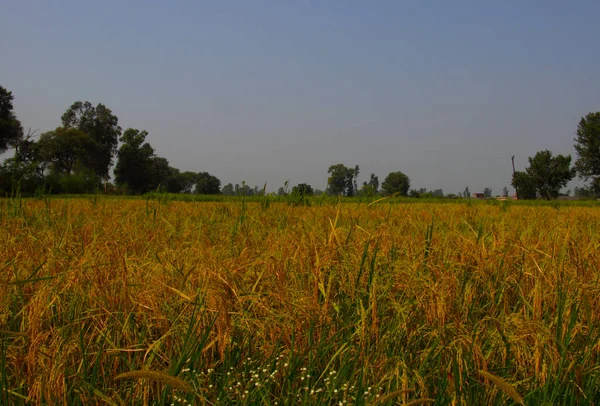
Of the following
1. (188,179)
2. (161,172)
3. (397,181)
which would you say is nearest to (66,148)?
(161,172)

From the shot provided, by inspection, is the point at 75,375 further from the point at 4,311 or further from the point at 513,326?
the point at 513,326

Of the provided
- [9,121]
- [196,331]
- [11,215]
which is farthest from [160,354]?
[9,121]

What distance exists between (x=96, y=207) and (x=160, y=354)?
4.65 meters

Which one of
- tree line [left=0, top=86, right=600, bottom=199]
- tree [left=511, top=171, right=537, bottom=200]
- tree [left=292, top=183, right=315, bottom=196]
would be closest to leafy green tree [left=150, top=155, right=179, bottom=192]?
tree line [left=0, top=86, right=600, bottom=199]

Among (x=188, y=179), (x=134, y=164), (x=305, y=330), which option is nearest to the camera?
(x=305, y=330)

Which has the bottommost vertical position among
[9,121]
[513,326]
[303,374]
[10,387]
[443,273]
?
[10,387]

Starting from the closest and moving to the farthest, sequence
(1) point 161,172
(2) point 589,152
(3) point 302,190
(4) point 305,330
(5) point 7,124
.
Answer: (4) point 305,330 → (3) point 302,190 → (5) point 7,124 → (2) point 589,152 → (1) point 161,172

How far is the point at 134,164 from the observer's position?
2643 inches

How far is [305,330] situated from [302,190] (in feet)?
19.2

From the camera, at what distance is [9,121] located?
39.8m

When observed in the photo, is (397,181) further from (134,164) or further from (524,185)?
(134,164)

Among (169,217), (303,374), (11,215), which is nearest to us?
(303,374)

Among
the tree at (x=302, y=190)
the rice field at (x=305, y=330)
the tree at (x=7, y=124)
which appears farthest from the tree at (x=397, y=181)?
the rice field at (x=305, y=330)

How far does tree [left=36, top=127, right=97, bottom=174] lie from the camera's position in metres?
58.3
